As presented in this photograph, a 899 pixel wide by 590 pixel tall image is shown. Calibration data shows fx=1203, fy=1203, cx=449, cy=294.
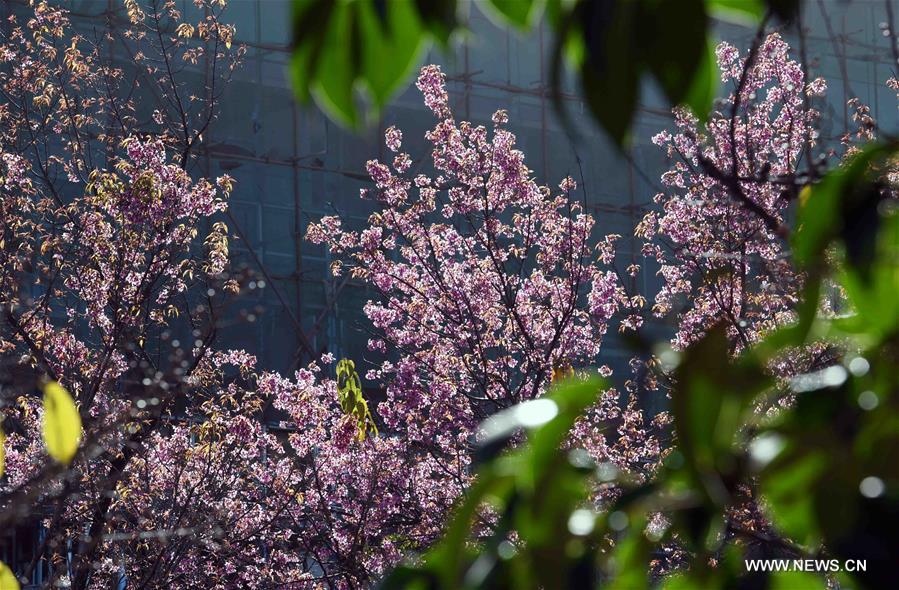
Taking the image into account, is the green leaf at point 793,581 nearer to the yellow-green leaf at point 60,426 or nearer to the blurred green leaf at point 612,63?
the blurred green leaf at point 612,63

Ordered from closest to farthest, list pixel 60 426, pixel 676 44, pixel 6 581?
1. pixel 676 44
2. pixel 60 426
3. pixel 6 581

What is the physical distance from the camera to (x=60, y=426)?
1062 mm

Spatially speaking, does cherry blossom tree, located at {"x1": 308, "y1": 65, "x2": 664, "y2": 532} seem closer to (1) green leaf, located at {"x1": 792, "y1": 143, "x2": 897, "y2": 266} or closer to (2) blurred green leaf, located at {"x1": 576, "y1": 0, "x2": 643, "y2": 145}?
(1) green leaf, located at {"x1": 792, "y1": 143, "x2": 897, "y2": 266}

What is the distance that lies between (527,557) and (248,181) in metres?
12.7

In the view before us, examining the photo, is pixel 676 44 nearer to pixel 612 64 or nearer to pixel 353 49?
pixel 612 64

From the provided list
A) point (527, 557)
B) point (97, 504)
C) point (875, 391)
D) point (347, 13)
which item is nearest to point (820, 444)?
point (875, 391)

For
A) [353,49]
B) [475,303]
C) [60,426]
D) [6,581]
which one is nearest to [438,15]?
[353,49]

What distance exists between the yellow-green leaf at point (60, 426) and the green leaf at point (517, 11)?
578mm

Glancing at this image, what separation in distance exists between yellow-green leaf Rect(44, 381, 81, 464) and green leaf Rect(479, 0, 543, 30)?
58cm

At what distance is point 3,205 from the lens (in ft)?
Answer: 24.9

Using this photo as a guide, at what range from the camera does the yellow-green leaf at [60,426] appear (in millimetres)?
1043

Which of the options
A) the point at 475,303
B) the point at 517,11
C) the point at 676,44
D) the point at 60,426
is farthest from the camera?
the point at 475,303

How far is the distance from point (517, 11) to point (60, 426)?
0.61 metres

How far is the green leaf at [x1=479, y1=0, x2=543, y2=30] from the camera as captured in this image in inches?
26.3
